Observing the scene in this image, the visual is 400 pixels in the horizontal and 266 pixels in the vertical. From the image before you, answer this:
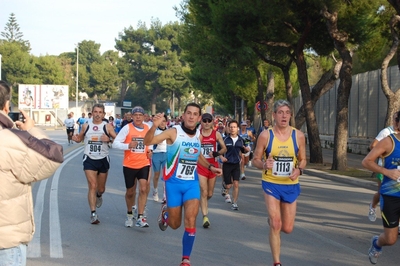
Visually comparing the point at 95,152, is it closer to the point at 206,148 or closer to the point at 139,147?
the point at 139,147

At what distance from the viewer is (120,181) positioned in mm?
17031

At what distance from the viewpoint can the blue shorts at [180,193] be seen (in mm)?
7191

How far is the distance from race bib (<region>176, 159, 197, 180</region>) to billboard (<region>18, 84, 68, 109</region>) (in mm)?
74778

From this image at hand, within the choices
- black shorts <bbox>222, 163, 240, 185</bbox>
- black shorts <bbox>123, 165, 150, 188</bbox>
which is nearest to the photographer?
black shorts <bbox>123, 165, 150, 188</bbox>

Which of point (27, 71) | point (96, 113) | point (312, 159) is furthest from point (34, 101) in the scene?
point (96, 113)

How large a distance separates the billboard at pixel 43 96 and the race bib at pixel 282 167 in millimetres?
75452

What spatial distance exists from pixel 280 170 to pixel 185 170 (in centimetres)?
114

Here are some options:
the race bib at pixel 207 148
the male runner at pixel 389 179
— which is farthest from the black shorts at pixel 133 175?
the male runner at pixel 389 179

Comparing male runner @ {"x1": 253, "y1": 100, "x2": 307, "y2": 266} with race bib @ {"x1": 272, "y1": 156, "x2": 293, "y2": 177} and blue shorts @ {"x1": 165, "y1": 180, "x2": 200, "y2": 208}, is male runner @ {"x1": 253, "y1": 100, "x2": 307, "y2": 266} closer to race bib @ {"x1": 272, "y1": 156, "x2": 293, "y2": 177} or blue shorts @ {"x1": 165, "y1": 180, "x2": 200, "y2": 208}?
race bib @ {"x1": 272, "y1": 156, "x2": 293, "y2": 177}

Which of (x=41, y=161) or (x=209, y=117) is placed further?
(x=209, y=117)

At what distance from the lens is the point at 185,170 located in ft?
A: 23.7

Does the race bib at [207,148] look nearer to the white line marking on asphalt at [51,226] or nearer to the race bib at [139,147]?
the race bib at [139,147]

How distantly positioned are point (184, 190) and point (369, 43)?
2028 cm

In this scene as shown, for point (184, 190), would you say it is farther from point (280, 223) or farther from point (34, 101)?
point (34, 101)
